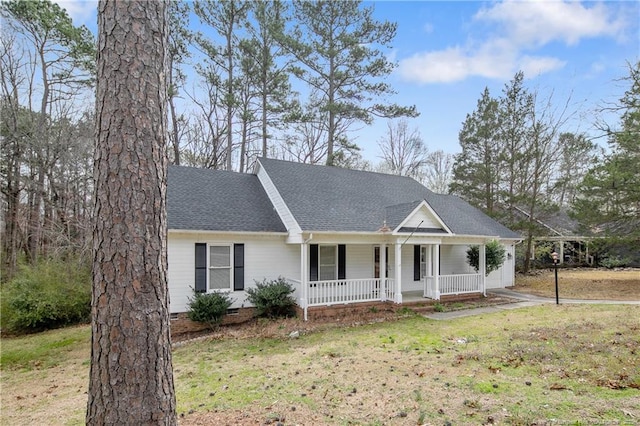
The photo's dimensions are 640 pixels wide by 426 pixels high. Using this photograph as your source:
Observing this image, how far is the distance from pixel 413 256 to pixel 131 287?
13255mm

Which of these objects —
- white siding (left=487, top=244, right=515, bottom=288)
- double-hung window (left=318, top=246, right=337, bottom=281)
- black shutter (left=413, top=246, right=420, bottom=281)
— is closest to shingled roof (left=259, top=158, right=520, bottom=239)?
white siding (left=487, top=244, right=515, bottom=288)

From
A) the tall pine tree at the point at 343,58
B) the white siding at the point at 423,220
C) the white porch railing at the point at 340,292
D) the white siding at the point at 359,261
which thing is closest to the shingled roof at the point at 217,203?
the white porch railing at the point at 340,292

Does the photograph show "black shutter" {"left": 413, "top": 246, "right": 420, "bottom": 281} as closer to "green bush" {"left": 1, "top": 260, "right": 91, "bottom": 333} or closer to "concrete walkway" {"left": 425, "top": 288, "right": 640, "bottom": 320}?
"concrete walkway" {"left": 425, "top": 288, "right": 640, "bottom": 320}

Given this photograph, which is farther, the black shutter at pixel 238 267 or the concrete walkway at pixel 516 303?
Answer: the concrete walkway at pixel 516 303

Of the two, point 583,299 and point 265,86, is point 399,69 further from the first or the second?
point 583,299

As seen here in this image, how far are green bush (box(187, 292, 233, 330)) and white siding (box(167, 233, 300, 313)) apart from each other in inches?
19.8

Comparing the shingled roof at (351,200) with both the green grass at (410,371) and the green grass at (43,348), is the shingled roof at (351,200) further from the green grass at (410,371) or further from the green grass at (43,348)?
the green grass at (43,348)

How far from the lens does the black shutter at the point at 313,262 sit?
1230 cm

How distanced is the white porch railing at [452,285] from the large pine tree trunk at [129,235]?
11.7 metres

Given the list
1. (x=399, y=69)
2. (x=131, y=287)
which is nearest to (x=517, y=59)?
(x=399, y=69)

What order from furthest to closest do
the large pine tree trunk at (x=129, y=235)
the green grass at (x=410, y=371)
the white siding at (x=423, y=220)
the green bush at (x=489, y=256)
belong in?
1. the green bush at (x=489, y=256)
2. the white siding at (x=423, y=220)
3. the green grass at (x=410, y=371)
4. the large pine tree trunk at (x=129, y=235)

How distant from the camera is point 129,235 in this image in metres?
2.52

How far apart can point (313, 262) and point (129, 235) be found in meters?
10.1

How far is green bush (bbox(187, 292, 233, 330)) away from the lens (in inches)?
387
